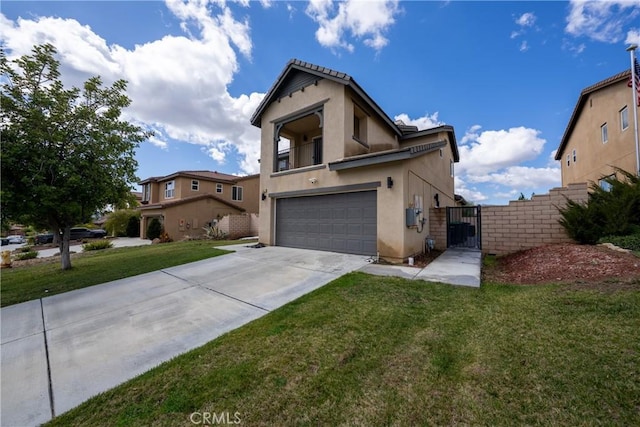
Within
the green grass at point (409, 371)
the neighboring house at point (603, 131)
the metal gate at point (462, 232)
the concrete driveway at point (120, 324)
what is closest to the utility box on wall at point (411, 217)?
the concrete driveway at point (120, 324)

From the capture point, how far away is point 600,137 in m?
14.4

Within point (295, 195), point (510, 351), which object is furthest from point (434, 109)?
point (510, 351)

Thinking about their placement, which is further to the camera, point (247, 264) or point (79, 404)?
point (247, 264)

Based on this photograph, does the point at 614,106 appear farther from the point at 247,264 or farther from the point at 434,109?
the point at 247,264

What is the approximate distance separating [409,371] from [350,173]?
7.40m

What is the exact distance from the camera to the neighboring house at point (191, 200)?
69.3 feet

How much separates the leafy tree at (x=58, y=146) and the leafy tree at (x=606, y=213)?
15.6 m

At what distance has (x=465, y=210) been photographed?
13.0 m

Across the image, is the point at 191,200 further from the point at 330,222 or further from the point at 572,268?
the point at 572,268

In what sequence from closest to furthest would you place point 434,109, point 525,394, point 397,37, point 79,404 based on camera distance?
point 525,394 < point 79,404 < point 397,37 < point 434,109

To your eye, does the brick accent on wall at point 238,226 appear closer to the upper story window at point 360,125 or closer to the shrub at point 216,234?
the shrub at point 216,234

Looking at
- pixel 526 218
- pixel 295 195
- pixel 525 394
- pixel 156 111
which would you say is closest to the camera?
pixel 525 394

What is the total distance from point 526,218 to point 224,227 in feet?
60.2

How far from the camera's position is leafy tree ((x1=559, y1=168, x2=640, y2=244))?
7277mm
